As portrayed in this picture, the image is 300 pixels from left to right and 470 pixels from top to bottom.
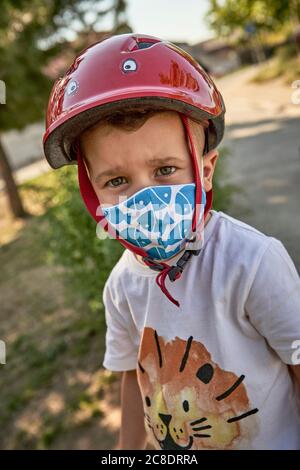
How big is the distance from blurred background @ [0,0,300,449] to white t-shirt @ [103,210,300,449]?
1246mm

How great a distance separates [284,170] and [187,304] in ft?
20.1

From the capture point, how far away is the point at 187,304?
4.46 feet

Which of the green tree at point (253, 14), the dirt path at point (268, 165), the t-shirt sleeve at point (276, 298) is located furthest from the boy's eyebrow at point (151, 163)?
the green tree at point (253, 14)

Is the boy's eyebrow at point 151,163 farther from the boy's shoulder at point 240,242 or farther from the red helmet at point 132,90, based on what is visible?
the boy's shoulder at point 240,242

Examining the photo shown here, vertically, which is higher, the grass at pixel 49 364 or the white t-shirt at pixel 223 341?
the white t-shirt at pixel 223 341

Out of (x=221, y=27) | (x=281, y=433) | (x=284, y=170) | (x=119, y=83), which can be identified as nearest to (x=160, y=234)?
(x=119, y=83)

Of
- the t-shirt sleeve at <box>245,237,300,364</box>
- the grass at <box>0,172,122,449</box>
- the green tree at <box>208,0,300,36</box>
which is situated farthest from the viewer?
the green tree at <box>208,0,300,36</box>

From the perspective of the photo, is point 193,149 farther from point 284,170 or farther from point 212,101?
point 284,170

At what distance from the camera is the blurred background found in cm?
363

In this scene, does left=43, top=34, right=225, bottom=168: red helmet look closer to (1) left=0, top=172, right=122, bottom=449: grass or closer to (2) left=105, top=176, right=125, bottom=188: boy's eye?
(2) left=105, top=176, right=125, bottom=188: boy's eye

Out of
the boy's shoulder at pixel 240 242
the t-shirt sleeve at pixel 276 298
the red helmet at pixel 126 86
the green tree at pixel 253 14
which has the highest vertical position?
the red helmet at pixel 126 86

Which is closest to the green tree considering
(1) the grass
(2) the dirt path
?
(2) the dirt path

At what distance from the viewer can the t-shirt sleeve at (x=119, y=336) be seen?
1560mm

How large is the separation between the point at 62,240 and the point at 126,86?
9.63ft
